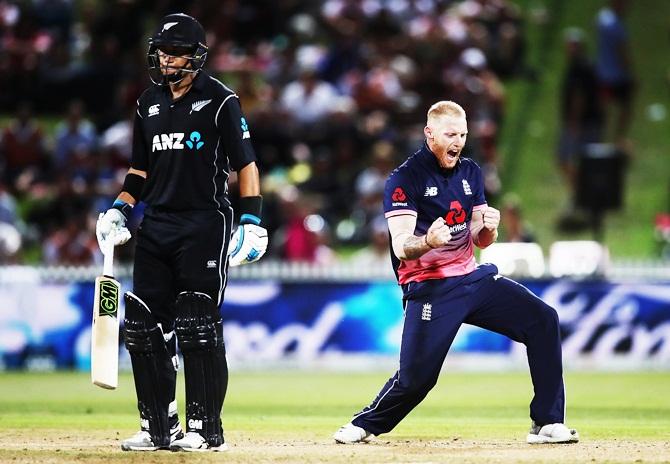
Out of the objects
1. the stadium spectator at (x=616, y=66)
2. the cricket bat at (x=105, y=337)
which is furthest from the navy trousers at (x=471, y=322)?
the stadium spectator at (x=616, y=66)

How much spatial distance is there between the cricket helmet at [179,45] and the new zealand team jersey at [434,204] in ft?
4.57

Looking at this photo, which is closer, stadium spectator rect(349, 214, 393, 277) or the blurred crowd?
stadium spectator rect(349, 214, 393, 277)

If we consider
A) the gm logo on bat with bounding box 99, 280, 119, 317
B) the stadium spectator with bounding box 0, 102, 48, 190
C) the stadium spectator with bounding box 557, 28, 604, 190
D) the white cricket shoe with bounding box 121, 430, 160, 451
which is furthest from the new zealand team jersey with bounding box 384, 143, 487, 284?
the stadium spectator with bounding box 0, 102, 48, 190

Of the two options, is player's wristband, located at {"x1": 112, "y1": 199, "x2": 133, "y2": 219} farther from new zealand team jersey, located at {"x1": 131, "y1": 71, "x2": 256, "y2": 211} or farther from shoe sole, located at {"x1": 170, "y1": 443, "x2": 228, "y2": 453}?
shoe sole, located at {"x1": 170, "y1": 443, "x2": 228, "y2": 453}

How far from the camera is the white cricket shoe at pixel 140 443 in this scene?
8.17 metres

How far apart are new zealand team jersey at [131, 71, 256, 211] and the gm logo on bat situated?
55 cm

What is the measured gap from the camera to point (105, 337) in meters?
8.05

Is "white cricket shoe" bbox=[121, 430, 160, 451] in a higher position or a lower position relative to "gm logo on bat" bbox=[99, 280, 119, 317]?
lower

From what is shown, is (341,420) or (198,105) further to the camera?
(341,420)

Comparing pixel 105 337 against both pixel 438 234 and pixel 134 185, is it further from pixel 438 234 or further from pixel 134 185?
pixel 438 234

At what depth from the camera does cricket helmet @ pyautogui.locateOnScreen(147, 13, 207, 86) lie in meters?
8.09

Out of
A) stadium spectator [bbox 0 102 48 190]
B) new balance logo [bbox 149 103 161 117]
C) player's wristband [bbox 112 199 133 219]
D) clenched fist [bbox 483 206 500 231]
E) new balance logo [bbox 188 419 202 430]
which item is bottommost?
new balance logo [bbox 188 419 202 430]

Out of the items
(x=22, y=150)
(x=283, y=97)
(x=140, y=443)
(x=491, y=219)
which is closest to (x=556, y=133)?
(x=283, y=97)

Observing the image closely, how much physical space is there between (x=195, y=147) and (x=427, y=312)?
1.74 m
